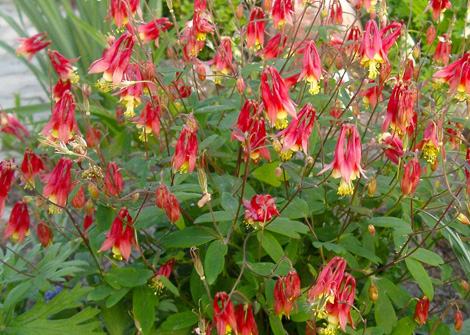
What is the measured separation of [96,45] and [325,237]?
110 inches

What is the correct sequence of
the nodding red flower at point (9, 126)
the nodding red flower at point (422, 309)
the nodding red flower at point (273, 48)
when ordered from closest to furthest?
the nodding red flower at point (422, 309) < the nodding red flower at point (273, 48) < the nodding red flower at point (9, 126)

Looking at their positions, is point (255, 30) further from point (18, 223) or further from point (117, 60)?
point (18, 223)

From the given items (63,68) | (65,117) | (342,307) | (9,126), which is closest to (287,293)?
(342,307)

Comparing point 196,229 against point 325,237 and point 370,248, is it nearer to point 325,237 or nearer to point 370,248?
point 325,237

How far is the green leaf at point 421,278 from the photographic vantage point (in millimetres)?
1865

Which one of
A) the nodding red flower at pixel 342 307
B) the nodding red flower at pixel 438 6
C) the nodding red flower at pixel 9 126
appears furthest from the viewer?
the nodding red flower at pixel 9 126

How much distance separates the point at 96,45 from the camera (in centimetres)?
427

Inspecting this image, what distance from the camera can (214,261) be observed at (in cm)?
179

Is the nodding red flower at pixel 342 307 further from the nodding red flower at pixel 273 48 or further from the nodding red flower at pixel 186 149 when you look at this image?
the nodding red flower at pixel 273 48

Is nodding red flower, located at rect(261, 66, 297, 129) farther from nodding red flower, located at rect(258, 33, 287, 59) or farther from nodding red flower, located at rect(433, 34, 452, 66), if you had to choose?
nodding red flower, located at rect(433, 34, 452, 66)

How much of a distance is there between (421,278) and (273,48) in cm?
97

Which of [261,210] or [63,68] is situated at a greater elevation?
[63,68]

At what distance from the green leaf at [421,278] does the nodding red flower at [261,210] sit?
1.57ft

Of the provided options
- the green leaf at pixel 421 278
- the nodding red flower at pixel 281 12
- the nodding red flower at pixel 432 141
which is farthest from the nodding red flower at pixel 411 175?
the nodding red flower at pixel 281 12
